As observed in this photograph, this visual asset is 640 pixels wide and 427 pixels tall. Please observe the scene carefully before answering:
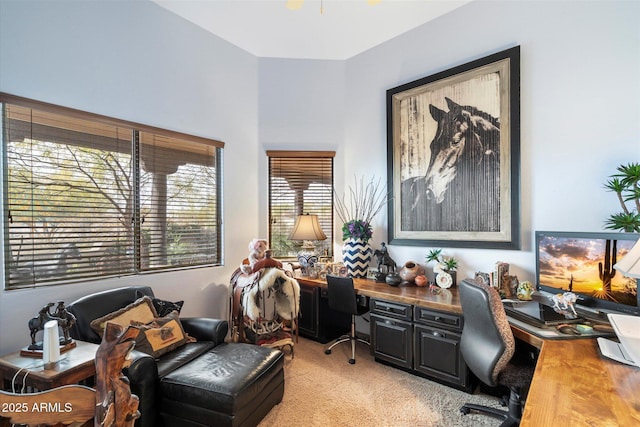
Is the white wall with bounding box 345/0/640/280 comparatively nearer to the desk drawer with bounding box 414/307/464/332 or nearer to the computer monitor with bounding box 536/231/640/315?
the computer monitor with bounding box 536/231/640/315

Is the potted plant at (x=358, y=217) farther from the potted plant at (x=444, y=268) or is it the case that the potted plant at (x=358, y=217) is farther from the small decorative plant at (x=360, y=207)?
the potted plant at (x=444, y=268)

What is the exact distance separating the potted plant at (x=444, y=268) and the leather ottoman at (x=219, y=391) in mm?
1685

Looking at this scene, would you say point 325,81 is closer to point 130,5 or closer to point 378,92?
point 378,92

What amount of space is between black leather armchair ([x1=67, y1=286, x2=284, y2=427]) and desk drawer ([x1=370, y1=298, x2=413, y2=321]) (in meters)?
1.02

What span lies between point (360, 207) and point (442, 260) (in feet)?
3.87

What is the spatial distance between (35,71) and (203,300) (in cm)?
243

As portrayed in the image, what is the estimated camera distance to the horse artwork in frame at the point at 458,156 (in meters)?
2.65

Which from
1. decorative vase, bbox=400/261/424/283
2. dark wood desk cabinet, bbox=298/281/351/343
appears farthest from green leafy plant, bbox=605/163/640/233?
dark wood desk cabinet, bbox=298/281/351/343

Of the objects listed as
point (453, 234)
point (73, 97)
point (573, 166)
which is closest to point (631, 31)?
point (573, 166)

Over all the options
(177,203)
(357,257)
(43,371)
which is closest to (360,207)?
(357,257)

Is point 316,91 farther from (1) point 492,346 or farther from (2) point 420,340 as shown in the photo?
(1) point 492,346

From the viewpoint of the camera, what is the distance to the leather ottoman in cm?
182

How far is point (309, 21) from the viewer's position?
3195 mm

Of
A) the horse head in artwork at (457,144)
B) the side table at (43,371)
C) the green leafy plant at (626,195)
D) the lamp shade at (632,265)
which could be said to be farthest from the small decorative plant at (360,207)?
the side table at (43,371)
